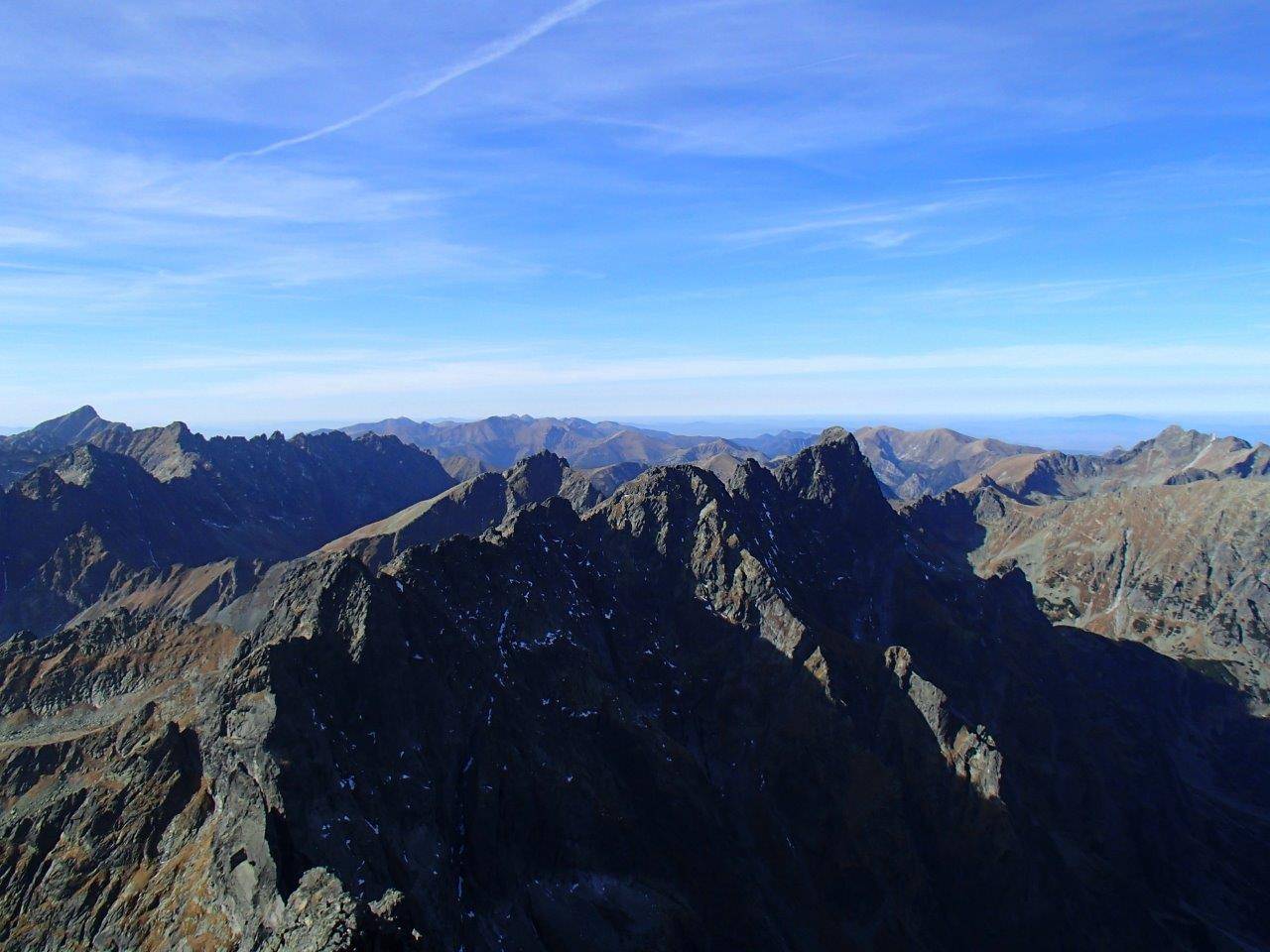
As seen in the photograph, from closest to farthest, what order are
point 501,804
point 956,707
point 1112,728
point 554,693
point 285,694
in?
point 285,694
point 501,804
point 554,693
point 956,707
point 1112,728

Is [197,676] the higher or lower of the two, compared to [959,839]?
higher

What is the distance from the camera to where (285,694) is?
233 ft

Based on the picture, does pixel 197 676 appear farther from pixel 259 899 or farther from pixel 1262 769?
pixel 1262 769

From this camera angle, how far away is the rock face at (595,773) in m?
60.8

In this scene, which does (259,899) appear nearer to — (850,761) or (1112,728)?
(850,761)

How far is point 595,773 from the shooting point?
3656 inches

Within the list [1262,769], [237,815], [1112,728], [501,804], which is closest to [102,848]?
[237,815]

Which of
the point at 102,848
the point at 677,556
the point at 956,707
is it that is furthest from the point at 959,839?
the point at 102,848

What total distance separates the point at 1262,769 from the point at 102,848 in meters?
255

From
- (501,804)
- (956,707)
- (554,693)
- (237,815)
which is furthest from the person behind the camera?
(956,707)

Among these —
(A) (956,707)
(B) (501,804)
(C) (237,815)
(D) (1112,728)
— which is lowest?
(D) (1112,728)

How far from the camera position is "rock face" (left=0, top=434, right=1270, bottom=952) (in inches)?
2392

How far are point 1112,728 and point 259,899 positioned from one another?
172562mm

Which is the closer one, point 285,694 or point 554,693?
point 285,694
